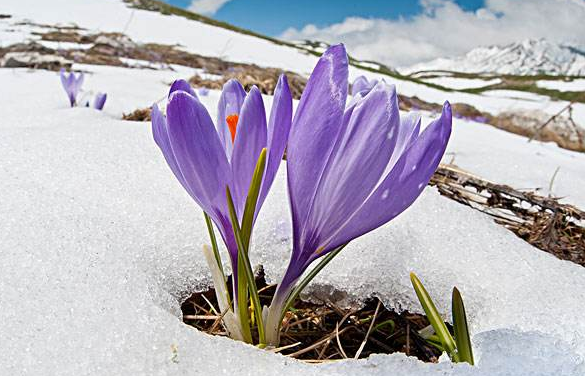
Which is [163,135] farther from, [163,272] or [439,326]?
[439,326]

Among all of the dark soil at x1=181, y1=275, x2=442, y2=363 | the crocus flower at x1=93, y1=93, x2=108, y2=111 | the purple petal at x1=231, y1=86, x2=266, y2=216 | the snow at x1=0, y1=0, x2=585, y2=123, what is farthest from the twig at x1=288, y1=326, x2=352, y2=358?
the snow at x1=0, y1=0, x2=585, y2=123

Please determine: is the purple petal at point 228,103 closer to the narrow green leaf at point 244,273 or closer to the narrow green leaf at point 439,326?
the narrow green leaf at point 244,273

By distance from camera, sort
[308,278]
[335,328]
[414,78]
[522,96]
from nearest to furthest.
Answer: [308,278], [335,328], [522,96], [414,78]

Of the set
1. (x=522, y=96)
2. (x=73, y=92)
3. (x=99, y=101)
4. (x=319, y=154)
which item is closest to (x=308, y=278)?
(x=319, y=154)

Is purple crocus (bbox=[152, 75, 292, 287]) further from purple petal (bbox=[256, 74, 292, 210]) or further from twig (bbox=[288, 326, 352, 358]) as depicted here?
twig (bbox=[288, 326, 352, 358])

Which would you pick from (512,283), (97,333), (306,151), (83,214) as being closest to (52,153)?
(83,214)

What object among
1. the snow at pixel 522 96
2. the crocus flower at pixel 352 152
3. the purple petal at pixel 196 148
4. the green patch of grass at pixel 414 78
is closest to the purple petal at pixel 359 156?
the crocus flower at pixel 352 152
